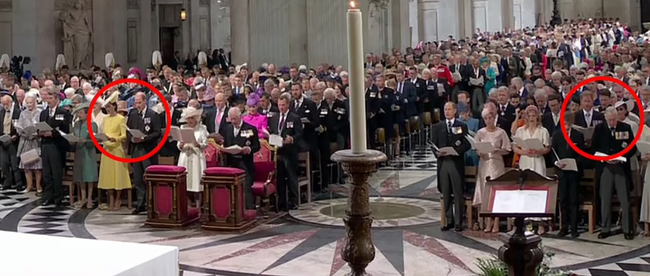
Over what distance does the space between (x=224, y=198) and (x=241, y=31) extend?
1279cm

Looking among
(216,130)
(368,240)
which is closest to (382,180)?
(216,130)

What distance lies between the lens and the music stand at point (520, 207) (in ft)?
14.8

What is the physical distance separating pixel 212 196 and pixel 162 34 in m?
29.4

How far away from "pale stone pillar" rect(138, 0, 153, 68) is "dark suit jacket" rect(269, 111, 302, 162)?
73.2 ft

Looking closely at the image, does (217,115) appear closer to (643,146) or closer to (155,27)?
(643,146)

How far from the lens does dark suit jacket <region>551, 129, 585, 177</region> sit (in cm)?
1130

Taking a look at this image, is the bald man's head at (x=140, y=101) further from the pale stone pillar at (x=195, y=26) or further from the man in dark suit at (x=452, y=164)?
the pale stone pillar at (x=195, y=26)

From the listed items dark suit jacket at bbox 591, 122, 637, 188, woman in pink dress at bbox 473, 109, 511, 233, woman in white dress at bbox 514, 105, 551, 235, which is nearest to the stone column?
woman in pink dress at bbox 473, 109, 511, 233

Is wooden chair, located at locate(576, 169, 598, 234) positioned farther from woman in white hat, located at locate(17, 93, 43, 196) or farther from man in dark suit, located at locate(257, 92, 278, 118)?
woman in white hat, located at locate(17, 93, 43, 196)

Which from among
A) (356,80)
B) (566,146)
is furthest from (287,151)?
(356,80)

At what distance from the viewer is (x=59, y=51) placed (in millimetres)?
29672

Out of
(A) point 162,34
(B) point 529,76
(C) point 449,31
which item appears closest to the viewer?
(B) point 529,76

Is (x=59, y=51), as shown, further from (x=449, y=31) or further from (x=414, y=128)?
(x=449, y=31)

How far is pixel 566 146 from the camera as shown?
11344mm
